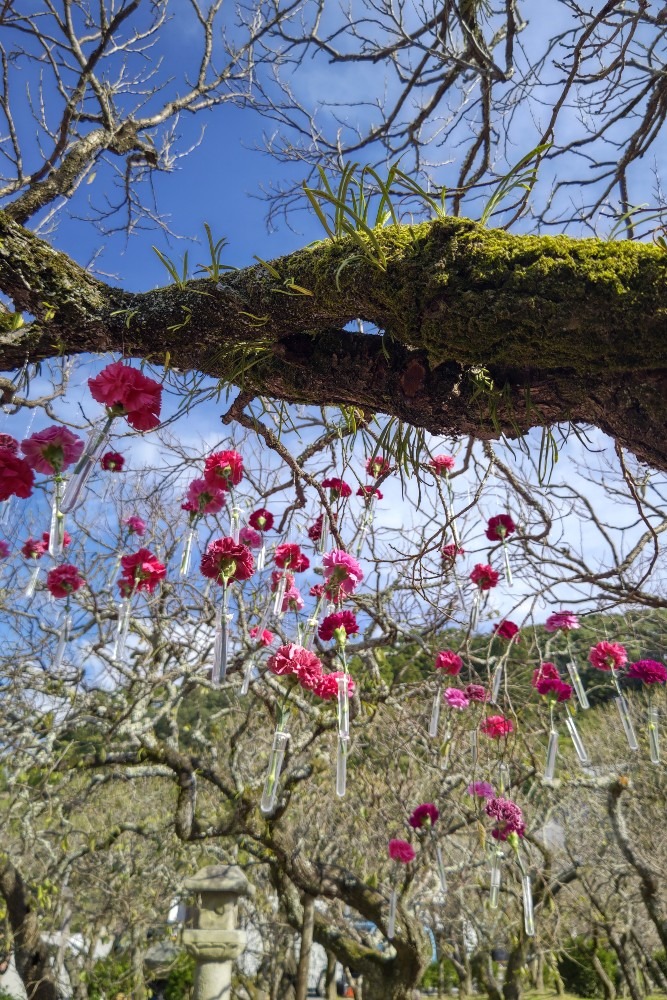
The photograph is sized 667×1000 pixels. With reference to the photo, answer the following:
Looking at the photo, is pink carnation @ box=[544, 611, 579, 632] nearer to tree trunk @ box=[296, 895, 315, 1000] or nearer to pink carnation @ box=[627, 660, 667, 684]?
pink carnation @ box=[627, 660, 667, 684]

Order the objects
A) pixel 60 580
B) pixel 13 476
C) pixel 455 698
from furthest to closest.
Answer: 1. pixel 455 698
2. pixel 60 580
3. pixel 13 476

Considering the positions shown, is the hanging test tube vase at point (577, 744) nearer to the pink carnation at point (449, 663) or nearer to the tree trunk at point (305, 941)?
the pink carnation at point (449, 663)

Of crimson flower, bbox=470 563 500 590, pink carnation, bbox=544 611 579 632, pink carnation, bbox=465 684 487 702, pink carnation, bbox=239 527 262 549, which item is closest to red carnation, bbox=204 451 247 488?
pink carnation, bbox=239 527 262 549

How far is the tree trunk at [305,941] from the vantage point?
179 inches

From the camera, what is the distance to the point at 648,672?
3324mm

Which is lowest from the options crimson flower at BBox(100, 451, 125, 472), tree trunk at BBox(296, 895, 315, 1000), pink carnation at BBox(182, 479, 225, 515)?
tree trunk at BBox(296, 895, 315, 1000)

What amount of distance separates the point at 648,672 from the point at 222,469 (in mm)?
2589

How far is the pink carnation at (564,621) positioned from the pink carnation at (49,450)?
98.5 inches

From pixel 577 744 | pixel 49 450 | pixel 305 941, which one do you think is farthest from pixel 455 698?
pixel 49 450

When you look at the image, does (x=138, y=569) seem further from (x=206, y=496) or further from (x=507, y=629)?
(x=507, y=629)

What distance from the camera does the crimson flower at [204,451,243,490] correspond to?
2072 mm

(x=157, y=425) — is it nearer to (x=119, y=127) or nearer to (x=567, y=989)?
(x=119, y=127)

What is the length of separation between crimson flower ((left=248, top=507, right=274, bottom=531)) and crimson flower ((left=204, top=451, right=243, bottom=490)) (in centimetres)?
78

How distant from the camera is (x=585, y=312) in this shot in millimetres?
1044
